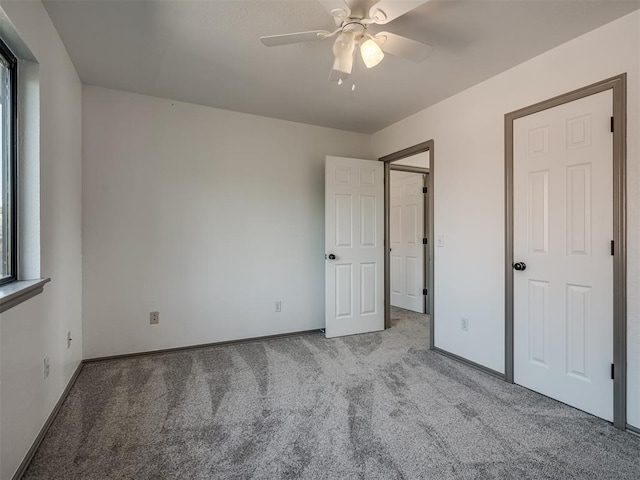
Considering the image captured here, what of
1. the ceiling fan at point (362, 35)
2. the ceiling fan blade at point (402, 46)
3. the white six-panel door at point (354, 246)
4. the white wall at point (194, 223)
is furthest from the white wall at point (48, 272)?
the white six-panel door at point (354, 246)

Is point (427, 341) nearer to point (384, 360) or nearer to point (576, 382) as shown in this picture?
point (384, 360)

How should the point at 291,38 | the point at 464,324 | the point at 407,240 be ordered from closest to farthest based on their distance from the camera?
1. the point at 291,38
2. the point at 464,324
3. the point at 407,240

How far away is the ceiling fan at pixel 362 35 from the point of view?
57.7 inches

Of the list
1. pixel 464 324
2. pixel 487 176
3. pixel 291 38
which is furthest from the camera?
pixel 464 324

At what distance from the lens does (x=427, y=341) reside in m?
3.33

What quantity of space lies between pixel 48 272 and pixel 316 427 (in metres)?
1.84

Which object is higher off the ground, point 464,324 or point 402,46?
point 402,46

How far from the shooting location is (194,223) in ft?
10.1

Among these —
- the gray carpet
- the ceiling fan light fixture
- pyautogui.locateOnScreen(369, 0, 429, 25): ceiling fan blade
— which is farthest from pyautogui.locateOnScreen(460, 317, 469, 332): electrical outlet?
pyautogui.locateOnScreen(369, 0, 429, 25): ceiling fan blade

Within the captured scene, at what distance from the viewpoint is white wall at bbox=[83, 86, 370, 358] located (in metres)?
2.76

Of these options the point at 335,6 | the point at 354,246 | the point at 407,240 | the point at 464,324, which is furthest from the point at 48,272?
the point at 407,240

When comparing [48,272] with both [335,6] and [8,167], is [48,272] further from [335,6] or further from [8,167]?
[335,6]

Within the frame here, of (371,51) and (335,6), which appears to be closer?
(335,6)

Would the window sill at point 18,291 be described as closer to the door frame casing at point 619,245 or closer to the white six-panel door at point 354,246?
the white six-panel door at point 354,246
